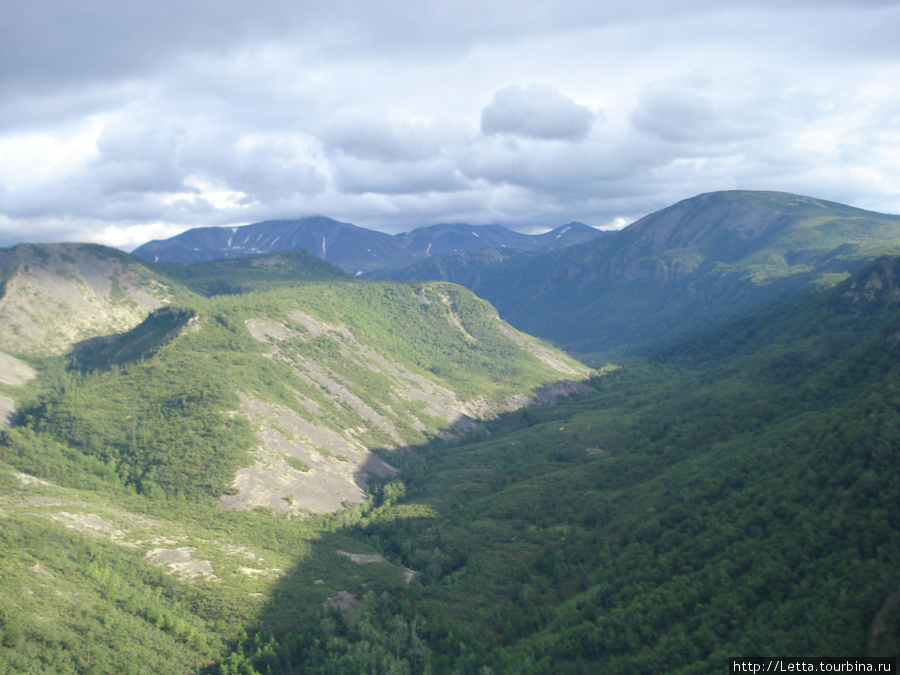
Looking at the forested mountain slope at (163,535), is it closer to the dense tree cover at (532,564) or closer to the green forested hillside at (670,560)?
the dense tree cover at (532,564)

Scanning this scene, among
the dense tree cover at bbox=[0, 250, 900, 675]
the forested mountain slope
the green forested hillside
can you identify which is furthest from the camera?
the forested mountain slope

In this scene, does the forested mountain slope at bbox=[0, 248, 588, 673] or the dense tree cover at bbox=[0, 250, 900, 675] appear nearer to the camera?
the dense tree cover at bbox=[0, 250, 900, 675]

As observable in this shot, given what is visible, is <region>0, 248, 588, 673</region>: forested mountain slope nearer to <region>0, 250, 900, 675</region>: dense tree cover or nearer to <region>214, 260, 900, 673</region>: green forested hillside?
<region>0, 250, 900, 675</region>: dense tree cover

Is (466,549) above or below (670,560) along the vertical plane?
below

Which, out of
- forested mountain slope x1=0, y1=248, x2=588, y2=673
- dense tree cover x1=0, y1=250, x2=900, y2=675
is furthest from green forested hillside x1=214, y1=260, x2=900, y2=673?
forested mountain slope x1=0, y1=248, x2=588, y2=673

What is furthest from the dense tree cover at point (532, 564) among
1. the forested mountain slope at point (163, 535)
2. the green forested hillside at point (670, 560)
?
the forested mountain slope at point (163, 535)

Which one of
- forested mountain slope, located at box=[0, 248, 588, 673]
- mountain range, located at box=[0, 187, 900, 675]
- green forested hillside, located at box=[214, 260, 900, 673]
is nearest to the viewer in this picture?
green forested hillside, located at box=[214, 260, 900, 673]

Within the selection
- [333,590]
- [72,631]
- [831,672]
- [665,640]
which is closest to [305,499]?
[333,590]

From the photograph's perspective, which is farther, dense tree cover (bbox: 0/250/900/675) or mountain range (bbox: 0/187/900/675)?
Answer: mountain range (bbox: 0/187/900/675)

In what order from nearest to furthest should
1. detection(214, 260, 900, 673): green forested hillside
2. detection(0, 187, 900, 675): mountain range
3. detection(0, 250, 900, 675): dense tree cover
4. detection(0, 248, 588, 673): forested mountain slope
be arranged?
1. detection(214, 260, 900, 673): green forested hillside
2. detection(0, 250, 900, 675): dense tree cover
3. detection(0, 187, 900, 675): mountain range
4. detection(0, 248, 588, 673): forested mountain slope

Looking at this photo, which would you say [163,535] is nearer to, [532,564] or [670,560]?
[532,564]

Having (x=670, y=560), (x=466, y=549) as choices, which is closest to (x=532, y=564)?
(x=466, y=549)
